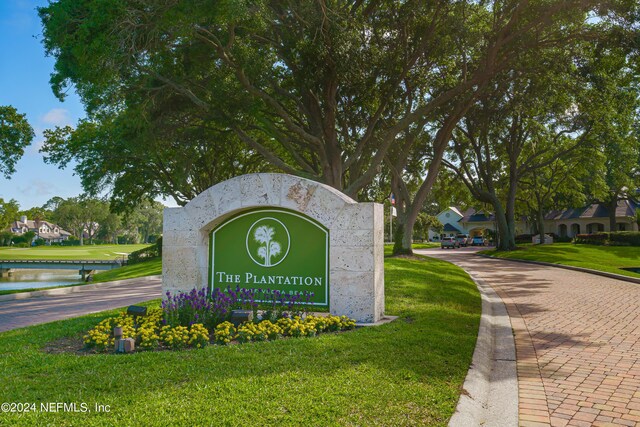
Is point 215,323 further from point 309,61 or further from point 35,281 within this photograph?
point 35,281

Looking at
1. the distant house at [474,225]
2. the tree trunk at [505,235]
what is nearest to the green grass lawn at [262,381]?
the tree trunk at [505,235]

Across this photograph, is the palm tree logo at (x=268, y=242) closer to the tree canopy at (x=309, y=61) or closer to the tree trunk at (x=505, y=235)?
the tree canopy at (x=309, y=61)

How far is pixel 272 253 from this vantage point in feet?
27.6

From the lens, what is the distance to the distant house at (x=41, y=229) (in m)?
114

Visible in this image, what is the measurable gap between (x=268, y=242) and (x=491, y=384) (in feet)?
14.5

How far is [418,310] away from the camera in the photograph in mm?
9453

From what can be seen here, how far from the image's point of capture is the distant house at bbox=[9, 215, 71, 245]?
113562mm

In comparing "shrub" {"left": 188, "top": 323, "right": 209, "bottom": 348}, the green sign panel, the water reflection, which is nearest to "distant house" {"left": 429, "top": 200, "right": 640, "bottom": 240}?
the water reflection

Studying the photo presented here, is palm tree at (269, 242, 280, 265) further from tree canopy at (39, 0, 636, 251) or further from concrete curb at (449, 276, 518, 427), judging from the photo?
tree canopy at (39, 0, 636, 251)

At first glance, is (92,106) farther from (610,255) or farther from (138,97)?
(610,255)

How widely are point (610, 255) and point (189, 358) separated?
32685mm

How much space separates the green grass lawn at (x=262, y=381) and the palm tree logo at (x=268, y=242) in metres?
2.07

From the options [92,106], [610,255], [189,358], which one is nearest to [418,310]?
[189,358]

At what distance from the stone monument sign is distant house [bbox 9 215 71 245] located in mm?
122113
